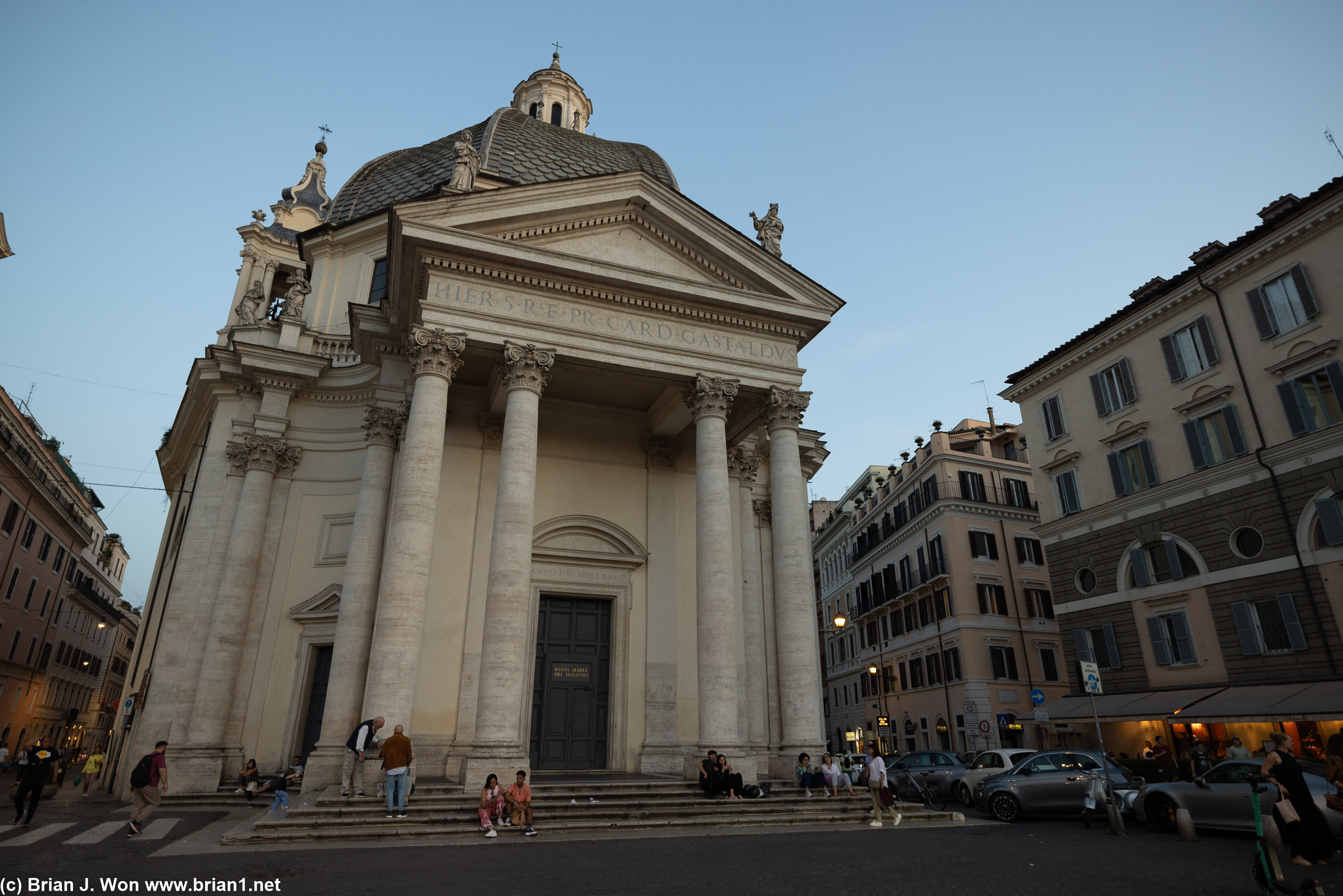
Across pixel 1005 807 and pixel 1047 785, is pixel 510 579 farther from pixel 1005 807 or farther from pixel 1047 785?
pixel 1047 785

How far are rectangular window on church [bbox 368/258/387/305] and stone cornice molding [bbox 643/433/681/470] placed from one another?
9651mm

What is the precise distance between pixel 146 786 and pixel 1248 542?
25.0 meters

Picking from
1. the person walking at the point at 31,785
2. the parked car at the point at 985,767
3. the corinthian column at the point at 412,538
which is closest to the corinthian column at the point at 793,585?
the parked car at the point at 985,767

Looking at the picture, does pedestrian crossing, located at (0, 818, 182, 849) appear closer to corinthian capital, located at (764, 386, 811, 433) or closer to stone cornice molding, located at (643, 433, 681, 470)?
stone cornice molding, located at (643, 433, 681, 470)

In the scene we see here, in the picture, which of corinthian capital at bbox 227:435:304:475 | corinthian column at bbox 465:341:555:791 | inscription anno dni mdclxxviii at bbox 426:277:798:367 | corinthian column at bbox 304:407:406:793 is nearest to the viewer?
corinthian column at bbox 465:341:555:791

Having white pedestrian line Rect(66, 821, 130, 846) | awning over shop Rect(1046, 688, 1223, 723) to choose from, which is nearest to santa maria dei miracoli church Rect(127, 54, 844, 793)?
white pedestrian line Rect(66, 821, 130, 846)

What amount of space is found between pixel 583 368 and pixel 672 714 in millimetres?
8058

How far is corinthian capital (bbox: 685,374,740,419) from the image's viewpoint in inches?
638

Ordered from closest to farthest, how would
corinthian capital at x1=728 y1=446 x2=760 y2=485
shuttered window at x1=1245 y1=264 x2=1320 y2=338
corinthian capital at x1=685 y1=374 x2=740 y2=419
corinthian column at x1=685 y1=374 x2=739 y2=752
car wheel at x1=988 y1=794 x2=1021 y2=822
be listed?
car wheel at x1=988 y1=794 x2=1021 y2=822, corinthian column at x1=685 y1=374 x2=739 y2=752, corinthian capital at x1=685 y1=374 x2=740 y2=419, shuttered window at x1=1245 y1=264 x2=1320 y2=338, corinthian capital at x1=728 y1=446 x2=760 y2=485

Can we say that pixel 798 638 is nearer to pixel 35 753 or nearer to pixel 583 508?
pixel 583 508

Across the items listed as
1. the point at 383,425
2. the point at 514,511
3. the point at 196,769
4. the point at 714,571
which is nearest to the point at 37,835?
the point at 196,769

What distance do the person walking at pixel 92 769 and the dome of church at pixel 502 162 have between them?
16.7 m

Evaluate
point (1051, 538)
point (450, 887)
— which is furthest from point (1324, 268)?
point (450, 887)

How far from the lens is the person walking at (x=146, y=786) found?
35.6ft
